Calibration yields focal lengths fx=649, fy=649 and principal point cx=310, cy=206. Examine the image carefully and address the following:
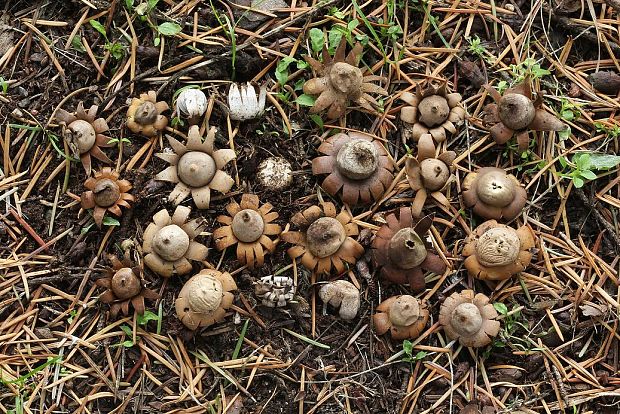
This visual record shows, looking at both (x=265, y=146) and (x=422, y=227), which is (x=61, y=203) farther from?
(x=422, y=227)

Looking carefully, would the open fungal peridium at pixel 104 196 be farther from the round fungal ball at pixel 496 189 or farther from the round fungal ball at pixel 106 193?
the round fungal ball at pixel 496 189

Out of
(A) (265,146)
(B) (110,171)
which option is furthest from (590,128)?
(B) (110,171)

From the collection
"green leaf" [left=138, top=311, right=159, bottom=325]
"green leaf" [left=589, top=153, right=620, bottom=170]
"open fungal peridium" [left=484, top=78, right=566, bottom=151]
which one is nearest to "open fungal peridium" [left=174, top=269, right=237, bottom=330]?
"green leaf" [left=138, top=311, right=159, bottom=325]

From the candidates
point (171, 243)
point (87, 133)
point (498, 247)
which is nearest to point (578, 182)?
point (498, 247)

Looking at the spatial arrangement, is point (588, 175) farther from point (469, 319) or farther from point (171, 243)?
point (171, 243)

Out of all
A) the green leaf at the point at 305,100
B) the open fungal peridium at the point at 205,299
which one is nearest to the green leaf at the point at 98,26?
the green leaf at the point at 305,100

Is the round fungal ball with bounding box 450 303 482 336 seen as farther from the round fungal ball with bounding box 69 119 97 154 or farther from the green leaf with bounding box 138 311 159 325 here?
the round fungal ball with bounding box 69 119 97 154
